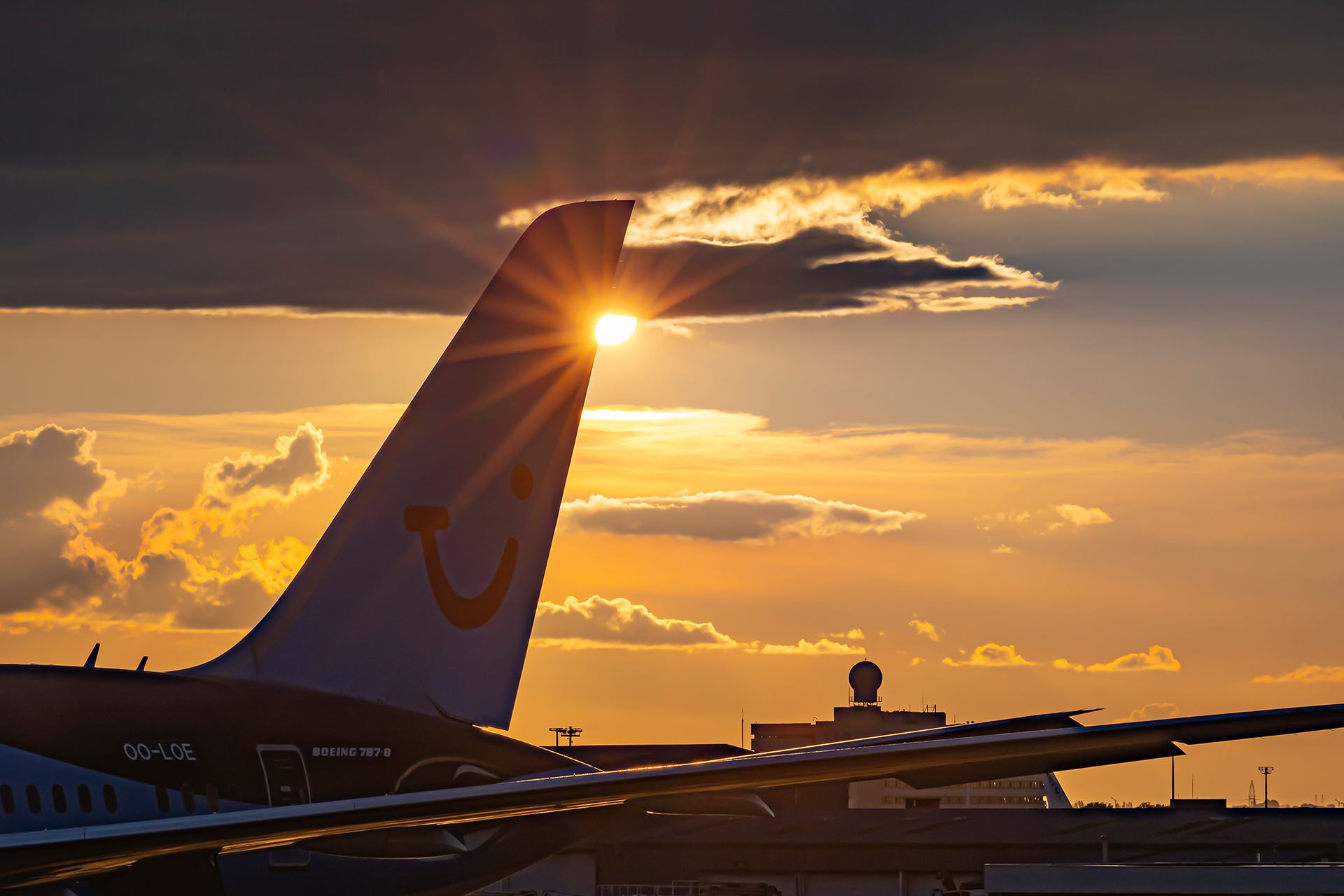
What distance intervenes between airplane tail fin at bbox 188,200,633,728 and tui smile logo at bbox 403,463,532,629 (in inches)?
0.9

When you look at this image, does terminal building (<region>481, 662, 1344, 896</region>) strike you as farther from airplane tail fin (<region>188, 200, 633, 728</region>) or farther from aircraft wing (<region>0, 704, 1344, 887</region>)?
aircraft wing (<region>0, 704, 1344, 887</region>)

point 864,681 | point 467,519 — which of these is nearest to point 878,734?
point 864,681

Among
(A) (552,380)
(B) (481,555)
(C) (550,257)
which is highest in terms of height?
(C) (550,257)

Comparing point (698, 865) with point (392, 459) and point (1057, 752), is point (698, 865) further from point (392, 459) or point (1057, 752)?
point (1057, 752)

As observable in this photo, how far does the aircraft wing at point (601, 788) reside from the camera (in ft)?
47.4

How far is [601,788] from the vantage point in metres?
14.9

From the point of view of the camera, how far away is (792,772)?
15000 millimetres

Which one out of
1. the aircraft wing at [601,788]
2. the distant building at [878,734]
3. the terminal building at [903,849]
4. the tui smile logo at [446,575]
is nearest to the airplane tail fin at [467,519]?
the tui smile logo at [446,575]

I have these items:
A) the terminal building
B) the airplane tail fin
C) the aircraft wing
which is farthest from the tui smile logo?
the terminal building

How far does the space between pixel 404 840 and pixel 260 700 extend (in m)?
2.54

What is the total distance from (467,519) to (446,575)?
87 cm

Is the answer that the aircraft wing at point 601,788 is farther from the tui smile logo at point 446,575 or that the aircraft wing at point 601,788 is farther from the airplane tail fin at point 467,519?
the tui smile logo at point 446,575

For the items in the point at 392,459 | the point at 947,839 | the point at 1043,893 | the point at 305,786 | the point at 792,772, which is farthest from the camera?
the point at 947,839

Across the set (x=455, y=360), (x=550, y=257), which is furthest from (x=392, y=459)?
(x=550, y=257)
